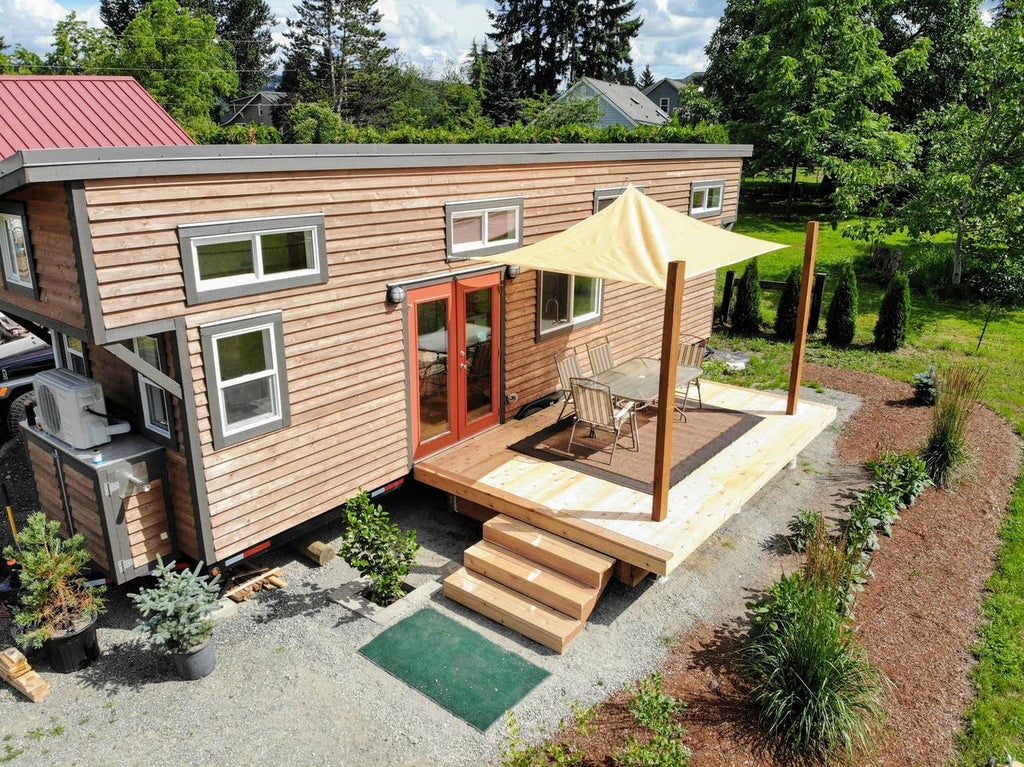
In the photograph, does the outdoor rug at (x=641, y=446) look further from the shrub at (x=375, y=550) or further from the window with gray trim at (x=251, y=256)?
the window with gray trim at (x=251, y=256)

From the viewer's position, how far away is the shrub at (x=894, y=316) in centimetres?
1287

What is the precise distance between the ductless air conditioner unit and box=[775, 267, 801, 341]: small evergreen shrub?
11.9 m

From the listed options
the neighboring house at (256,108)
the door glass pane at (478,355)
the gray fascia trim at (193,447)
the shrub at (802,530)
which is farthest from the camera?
the neighboring house at (256,108)

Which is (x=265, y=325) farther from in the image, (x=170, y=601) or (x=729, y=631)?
(x=729, y=631)

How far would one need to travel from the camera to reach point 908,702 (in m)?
5.01

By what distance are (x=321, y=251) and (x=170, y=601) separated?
2.88 metres

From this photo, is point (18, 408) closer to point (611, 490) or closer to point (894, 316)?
point (611, 490)

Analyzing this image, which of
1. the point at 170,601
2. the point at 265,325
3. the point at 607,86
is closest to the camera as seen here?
the point at 170,601

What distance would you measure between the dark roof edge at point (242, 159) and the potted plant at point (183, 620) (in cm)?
272

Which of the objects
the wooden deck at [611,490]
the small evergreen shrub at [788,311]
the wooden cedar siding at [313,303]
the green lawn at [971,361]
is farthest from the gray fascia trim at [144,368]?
the small evergreen shrub at [788,311]

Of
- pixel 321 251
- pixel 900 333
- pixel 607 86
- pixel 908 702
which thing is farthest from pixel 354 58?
pixel 908 702

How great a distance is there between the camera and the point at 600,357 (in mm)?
8883

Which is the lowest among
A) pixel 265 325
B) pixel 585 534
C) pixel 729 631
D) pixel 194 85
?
pixel 729 631

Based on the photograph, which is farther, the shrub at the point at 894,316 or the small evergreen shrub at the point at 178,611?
the shrub at the point at 894,316
